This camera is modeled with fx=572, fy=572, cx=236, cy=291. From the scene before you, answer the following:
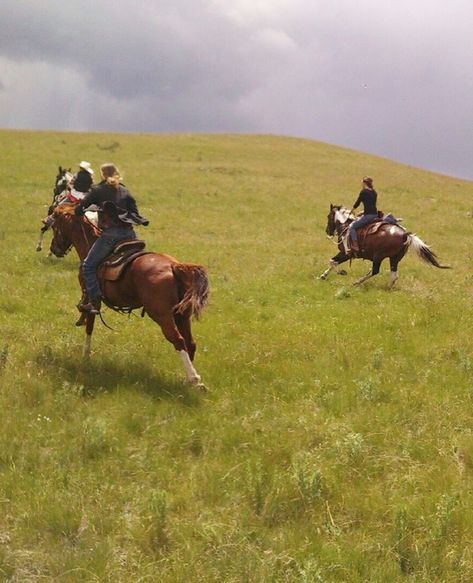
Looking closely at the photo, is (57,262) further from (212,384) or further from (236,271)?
(212,384)

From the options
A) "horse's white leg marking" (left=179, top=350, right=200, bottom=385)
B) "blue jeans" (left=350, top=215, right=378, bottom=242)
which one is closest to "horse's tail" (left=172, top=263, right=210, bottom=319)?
"horse's white leg marking" (left=179, top=350, right=200, bottom=385)

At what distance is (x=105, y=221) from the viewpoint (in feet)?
34.7

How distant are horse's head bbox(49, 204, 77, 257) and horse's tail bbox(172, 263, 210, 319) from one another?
3.59 metres

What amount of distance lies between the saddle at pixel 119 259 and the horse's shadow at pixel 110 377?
160 centimetres

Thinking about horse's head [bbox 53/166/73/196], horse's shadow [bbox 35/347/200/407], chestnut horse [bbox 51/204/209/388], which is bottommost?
horse's shadow [bbox 35/347/200/407]

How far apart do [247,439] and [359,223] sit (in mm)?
12292

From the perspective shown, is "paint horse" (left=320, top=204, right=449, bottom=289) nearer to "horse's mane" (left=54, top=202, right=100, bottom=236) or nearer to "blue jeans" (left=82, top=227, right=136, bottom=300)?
"horse's mane" (left=54, top=202, right=100, bottom=236)

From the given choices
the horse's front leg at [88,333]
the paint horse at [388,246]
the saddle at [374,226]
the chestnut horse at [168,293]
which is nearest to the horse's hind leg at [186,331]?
the chestnut horse at [168,293]

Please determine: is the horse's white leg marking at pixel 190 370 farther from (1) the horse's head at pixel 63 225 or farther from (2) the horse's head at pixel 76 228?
(1) the horse's head at pixel 63 225

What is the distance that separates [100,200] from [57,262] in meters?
10.3

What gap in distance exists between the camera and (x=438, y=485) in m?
6.69

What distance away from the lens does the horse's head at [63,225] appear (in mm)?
11968

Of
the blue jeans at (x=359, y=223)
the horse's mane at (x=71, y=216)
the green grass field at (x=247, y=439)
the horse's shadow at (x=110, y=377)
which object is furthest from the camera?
the blue jeans at (x=359, y=223)

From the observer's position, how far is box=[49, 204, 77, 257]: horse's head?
12.0 meters
